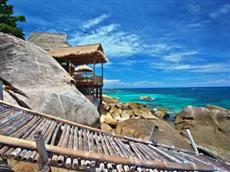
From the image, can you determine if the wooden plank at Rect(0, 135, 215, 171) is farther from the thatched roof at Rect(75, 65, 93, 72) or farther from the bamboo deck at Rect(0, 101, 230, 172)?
the thatched roof at Rect(75, 65, 93, 72)

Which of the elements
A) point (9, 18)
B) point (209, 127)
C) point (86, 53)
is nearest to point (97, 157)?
point (86, 53)

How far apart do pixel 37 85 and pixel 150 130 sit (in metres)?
6.53

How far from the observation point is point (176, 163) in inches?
133

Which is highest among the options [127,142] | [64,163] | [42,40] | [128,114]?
[42,40]

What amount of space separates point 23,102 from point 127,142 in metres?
5.44

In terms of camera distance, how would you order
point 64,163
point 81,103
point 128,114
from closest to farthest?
point 64,163, point 81,103, point 128,114

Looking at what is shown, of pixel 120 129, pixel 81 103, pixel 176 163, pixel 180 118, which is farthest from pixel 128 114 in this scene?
pixel 176 163

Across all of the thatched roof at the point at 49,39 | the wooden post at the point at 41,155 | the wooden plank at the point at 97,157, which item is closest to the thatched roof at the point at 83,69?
the thatched roof at the point at 49,39

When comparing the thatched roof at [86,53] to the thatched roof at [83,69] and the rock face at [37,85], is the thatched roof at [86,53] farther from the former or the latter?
the rock face at [37,85]

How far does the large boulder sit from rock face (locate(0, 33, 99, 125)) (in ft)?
7.60

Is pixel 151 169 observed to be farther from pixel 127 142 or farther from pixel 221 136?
pixel 221 136

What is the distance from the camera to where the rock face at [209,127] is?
39.9 feet

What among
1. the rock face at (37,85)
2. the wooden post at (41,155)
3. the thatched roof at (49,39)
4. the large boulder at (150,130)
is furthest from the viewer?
the thatched roof at (49,39)

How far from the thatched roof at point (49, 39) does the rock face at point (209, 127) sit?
16806mm
